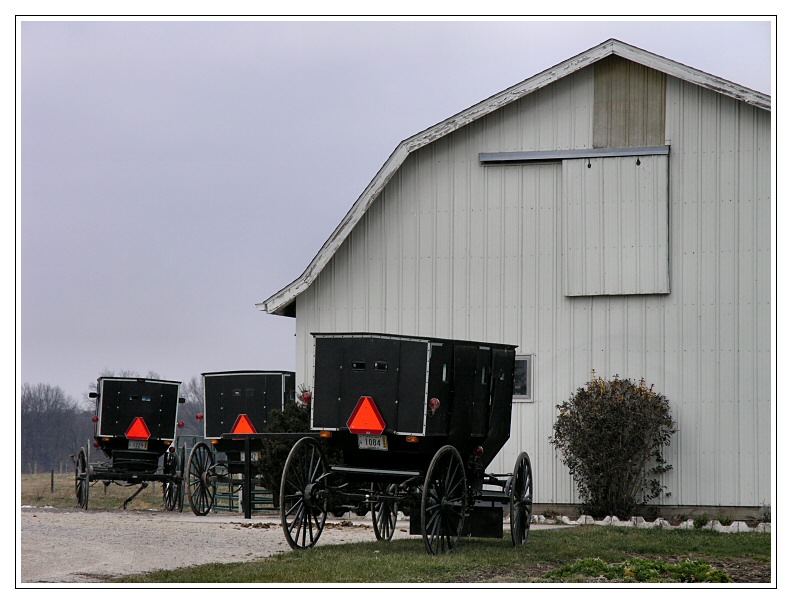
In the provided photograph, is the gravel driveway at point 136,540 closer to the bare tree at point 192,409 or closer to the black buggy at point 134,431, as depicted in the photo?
the black buggy at point 134,431

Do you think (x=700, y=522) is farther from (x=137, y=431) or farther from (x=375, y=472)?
(x=137, y=431)

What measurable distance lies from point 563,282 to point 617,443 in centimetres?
293

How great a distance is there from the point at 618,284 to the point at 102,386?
31.7 ft

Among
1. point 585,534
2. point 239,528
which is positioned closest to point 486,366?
point 585,534

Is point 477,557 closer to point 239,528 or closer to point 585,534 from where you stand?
point 585,534

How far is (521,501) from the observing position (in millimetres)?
15680

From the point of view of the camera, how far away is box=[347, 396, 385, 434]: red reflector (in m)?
13.9

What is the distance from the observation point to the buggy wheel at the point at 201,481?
22.5 meters

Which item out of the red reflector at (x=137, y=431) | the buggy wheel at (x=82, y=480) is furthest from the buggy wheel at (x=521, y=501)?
the buggy wheel at (x=82, y=480)

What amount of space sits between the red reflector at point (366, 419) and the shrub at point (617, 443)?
6.89 m

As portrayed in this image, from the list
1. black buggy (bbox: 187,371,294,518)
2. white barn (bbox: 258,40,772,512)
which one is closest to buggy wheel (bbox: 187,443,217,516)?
black buggy (bbox: 187,371,294,518)

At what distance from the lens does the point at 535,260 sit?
69.9ft

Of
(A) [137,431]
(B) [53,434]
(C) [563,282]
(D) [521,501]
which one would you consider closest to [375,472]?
(D) [521,501]

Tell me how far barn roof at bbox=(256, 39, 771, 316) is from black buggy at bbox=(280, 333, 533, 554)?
7.15 metres
